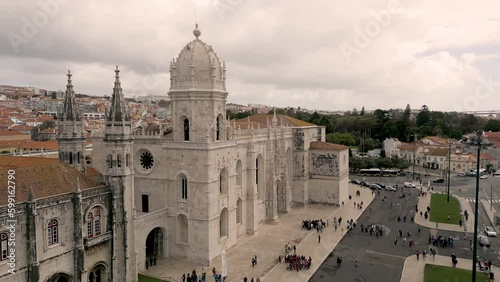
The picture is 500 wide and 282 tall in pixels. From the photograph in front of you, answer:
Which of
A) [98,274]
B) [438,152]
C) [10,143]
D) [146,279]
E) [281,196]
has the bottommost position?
[146,279]

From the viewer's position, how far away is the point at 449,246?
1506 inches

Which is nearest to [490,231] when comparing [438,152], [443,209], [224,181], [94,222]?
[443,209]

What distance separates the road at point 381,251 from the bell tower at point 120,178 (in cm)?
1418

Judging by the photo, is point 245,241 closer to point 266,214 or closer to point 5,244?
point 266,214

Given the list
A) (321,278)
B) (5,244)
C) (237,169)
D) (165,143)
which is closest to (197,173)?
(165,143)

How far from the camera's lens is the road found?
31384mm

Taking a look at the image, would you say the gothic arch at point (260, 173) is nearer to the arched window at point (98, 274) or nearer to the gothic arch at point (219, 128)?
the gothic arch at point (219, 128)

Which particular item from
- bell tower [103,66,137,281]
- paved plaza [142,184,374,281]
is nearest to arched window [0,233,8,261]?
bell tower [103,66,137,281]

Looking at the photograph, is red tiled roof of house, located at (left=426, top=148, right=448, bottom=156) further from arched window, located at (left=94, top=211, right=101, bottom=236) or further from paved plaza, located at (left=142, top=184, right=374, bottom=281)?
arched window, located at (left=94, top=211, right=101, bottom=236)

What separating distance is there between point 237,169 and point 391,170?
178ft

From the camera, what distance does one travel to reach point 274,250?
36656 mm

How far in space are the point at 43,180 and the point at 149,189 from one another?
12.2 meters

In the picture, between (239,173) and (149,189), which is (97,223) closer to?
(149,189)

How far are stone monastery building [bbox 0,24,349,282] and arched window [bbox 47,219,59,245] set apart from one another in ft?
0.22
